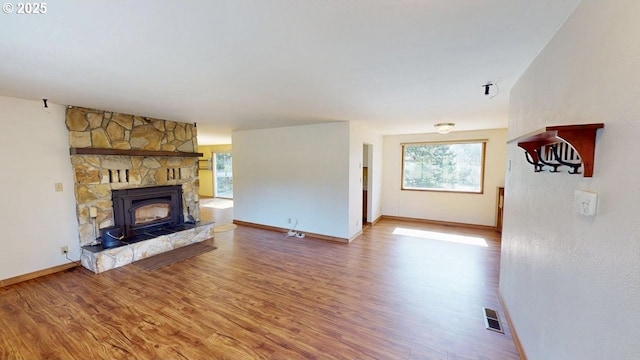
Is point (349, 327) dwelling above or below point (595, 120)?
below

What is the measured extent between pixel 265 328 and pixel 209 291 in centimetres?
101

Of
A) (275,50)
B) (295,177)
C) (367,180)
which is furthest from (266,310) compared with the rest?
(367,180)

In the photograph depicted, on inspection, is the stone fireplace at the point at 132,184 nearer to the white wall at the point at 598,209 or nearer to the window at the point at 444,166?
the white wall at the point at 598,209

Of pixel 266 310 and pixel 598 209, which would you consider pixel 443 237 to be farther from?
pixel 598 209

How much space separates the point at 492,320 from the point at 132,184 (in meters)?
5.15

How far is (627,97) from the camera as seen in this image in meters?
0.85

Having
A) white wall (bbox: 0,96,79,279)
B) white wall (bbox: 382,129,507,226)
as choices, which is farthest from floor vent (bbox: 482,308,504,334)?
white wall (bbox: 0,96,79,279)

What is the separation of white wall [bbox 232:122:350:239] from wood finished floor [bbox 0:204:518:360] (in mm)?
1040

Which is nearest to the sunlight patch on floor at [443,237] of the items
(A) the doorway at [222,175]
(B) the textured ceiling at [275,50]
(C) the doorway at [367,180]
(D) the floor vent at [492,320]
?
(C) the doorway at [367,180]

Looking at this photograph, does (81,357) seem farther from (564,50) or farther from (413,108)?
(413,108)

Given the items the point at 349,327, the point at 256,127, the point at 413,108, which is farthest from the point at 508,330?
the point at 256,127

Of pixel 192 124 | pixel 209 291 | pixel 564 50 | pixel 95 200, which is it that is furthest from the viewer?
pixel 192 124

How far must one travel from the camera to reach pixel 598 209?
100 centimetres

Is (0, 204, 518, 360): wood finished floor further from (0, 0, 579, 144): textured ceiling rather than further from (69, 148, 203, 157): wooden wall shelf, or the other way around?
(0, 0, 579, 144): textured ceiling
